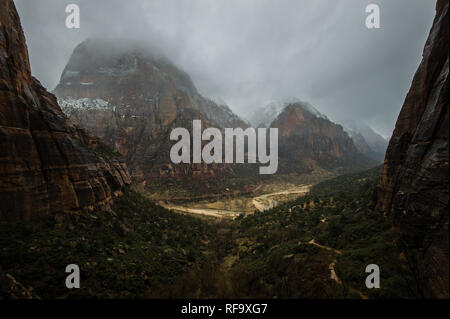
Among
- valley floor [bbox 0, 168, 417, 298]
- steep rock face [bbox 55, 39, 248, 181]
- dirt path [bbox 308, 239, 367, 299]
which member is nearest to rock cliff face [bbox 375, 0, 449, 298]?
valley floor [bbox 0, 168, 417, 298]

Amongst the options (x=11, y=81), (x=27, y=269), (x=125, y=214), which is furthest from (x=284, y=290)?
(x=11, y=81)

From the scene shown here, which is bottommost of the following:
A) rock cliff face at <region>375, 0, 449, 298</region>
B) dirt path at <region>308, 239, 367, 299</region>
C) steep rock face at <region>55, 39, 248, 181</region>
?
dirt path at <region>308, 239, 367, 299</region>

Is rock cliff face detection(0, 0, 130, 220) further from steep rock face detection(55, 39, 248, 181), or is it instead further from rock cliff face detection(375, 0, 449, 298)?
steep rock face detection(55, 39, 248, 181)

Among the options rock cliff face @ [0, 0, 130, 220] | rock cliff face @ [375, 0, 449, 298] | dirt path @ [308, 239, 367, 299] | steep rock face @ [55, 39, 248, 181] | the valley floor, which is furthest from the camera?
steep rock face @ [55, 39, 248, 181]

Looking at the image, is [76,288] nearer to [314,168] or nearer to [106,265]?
[106,265]

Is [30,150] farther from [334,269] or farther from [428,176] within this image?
[428,176]

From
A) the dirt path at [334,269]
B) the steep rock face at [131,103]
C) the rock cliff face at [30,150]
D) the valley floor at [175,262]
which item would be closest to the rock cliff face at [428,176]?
the valley floor at [175,262]

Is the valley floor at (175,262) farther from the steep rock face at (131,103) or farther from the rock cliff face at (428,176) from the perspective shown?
the steep rock face at (131,103)
